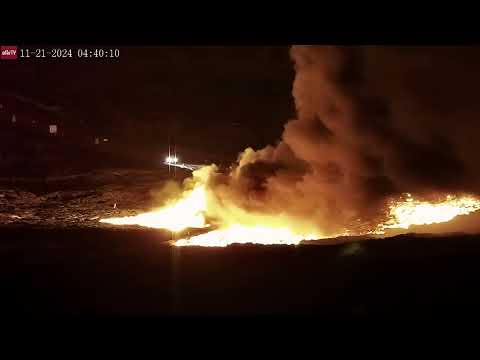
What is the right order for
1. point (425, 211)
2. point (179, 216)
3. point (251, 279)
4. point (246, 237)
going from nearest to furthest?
point (251, 279) → point (246, 237) → point (425, 211) → point (179, 216)

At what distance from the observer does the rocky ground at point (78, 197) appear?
51.7ft

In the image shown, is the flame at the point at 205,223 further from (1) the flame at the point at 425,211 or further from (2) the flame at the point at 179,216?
(1) the flame at the point at 425,211

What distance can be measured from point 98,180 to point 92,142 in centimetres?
1303

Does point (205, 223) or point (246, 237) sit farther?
point (205, 223)

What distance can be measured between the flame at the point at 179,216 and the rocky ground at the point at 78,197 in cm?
87

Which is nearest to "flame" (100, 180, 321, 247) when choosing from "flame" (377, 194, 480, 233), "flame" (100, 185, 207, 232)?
"flame" (100, 185, 207, 232)

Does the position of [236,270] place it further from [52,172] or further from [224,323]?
[52,172]

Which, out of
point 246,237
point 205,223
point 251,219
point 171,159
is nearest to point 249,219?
point 251,219

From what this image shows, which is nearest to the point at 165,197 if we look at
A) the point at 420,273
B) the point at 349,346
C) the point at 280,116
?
the point at 420,273

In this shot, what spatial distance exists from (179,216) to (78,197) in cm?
597

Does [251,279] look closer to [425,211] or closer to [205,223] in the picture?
[205,223]

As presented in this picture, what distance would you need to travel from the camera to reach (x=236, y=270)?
857 cm

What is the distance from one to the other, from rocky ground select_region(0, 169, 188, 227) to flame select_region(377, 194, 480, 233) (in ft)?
29.5

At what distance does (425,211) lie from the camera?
46.4 feet
